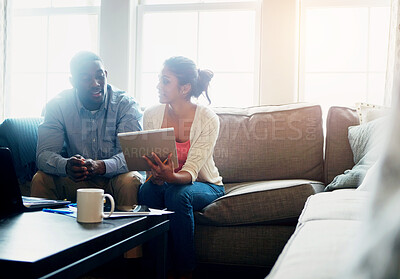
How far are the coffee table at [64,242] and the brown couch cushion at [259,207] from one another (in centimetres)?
56

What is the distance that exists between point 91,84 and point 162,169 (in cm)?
79

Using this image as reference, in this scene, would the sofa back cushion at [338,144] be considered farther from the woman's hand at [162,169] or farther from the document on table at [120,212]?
the document on table at [120,212]

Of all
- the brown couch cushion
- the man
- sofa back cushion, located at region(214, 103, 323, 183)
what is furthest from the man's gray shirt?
the brown couch cushion

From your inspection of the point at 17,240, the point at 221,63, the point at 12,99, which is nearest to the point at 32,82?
the point at 12,99

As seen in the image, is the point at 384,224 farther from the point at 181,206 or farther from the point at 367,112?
the point at 367,112

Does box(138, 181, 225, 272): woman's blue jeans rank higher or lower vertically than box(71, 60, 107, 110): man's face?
lower

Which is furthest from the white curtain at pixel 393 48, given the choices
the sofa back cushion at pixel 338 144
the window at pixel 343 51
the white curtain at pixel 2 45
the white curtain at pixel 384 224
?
the white curtain at pixel 2 45

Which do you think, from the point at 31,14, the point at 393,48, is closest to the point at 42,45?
the point at 31,14

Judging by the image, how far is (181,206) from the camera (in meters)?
1.98

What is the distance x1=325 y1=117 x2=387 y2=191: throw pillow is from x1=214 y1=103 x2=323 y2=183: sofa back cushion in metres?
0.23

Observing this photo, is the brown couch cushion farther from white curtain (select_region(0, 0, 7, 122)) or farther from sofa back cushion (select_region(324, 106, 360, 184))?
white curtain (select_region(0, 0, 7, 122))

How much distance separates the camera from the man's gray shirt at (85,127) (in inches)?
98.0

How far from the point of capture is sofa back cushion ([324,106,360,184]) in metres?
2.47

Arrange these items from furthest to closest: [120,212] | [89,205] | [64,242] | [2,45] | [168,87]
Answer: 1. [2,45]
2. [168,87]
3. [120,212]
4. [89,205]
5. [64,242]
